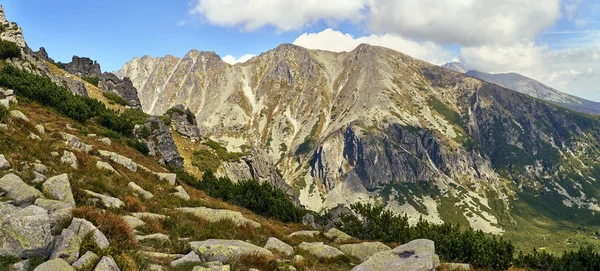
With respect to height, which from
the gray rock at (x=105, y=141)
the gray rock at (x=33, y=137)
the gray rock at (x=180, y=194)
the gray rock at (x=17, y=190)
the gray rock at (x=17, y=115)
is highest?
the gray rock at (x=17, y=115)

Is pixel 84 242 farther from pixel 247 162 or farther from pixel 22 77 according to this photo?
pixel 247 162

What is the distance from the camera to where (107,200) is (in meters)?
17.5

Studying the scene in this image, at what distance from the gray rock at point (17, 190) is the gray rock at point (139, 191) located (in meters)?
7.75

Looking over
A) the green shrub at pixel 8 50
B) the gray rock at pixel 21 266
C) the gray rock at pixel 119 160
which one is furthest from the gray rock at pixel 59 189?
the green shrub at pixel 8 50

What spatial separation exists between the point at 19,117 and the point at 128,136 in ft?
56.7

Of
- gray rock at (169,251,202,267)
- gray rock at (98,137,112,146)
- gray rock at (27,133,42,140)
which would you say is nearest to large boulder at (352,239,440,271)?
gray rock at (169,251,202,267)

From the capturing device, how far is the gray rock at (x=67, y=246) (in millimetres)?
10305

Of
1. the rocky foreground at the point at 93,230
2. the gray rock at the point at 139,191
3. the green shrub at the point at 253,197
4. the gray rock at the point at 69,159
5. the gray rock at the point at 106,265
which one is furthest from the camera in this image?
the green shrub at the point at 253,197

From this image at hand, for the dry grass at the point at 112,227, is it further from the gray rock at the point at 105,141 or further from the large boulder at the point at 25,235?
the gray rock at the point at 105,141

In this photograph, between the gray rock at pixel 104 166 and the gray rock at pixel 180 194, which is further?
the gray rock at pixel 180 194

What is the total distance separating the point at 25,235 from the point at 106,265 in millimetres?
3087

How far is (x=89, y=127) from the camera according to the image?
3412 cm

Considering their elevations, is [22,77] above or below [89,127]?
above

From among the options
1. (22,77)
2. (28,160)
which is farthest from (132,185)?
(22,77)
